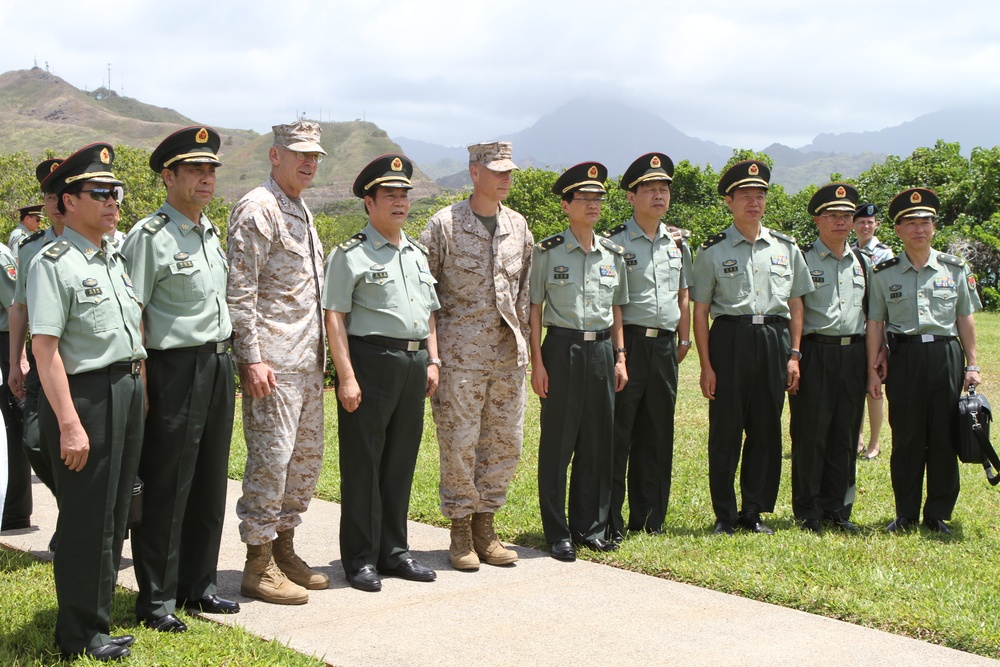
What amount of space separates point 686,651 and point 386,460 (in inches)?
72.4

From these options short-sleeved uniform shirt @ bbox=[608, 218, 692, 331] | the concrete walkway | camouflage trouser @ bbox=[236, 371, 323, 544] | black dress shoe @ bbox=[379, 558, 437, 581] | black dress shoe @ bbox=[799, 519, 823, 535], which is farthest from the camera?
black dress shoe @ bbox=[799, 519, 823, 535]

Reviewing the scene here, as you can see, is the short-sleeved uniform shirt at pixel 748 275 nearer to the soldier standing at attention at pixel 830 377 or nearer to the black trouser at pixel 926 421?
the soldier standing at attention at pixel 830 377

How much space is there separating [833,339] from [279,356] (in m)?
3.53

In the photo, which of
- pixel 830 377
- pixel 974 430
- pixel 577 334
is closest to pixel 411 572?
pixel 577 334

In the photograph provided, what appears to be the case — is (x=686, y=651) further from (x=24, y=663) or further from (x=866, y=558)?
(x=24, y=663)

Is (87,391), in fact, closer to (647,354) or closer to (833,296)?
(647,354)

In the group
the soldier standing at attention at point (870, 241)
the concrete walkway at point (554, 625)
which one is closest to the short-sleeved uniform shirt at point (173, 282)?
the concrete walkway at point (554, 625)

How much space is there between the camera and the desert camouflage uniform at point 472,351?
5.39 meters

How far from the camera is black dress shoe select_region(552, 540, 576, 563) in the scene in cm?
552

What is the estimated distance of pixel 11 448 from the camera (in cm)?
615

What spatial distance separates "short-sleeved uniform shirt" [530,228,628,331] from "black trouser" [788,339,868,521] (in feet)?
4.93

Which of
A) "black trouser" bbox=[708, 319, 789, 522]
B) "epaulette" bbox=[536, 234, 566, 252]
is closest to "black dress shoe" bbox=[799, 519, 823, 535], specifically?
"black trouser" bbox=[708, 319, 789, 522]

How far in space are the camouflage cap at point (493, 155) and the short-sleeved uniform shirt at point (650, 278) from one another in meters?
0.98

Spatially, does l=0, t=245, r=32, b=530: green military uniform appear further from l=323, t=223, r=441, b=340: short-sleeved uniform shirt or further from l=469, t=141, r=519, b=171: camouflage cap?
l=469, t=141, r=519, b=171: camouflage cap
